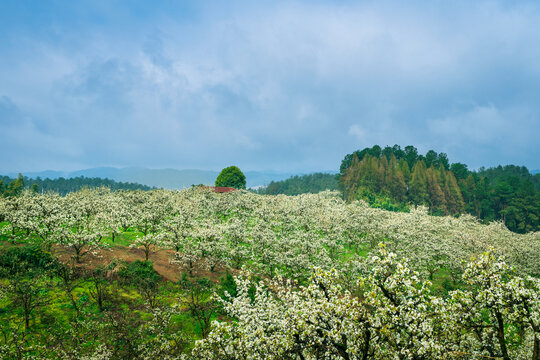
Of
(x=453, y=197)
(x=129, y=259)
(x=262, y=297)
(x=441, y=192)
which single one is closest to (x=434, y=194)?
(x=441, y=192)

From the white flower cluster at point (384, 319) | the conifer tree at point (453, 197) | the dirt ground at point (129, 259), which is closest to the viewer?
the white flower cluster at point (384, 319)

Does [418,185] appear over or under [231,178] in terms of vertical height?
over

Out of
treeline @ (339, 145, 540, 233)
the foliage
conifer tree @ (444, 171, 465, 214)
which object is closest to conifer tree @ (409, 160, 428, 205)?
treeline @ (339, 145, 540, 233)

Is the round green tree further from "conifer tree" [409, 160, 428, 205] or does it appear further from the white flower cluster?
the white flower cluster

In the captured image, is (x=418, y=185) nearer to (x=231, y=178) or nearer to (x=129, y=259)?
(x=231, y=178)

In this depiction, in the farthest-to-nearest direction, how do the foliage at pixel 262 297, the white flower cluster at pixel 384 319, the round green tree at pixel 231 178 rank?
the round green tree at pixel 231 178
the foliage at pixel 262 297
the white flower cluster at pixel 384 319

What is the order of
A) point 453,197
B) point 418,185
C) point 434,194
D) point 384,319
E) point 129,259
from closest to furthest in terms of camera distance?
point 384,319 → point 129,259 → point 453,197 → point 434,194 → point 418,185

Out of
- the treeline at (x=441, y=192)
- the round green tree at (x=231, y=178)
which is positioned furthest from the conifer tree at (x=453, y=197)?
the round green tree at (x=231, y=178)

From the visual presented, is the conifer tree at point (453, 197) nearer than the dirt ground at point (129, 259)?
No

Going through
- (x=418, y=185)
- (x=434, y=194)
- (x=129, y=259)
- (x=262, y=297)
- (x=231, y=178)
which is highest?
(x=418, y=185)

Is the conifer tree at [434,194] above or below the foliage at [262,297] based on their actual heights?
above

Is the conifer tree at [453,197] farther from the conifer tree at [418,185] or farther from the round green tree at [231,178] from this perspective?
the round green tree at [231,178]

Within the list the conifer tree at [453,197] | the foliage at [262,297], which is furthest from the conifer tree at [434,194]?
the foliage at [262,297]

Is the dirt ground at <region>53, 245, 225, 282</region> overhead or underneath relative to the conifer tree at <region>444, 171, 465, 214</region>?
underneath
